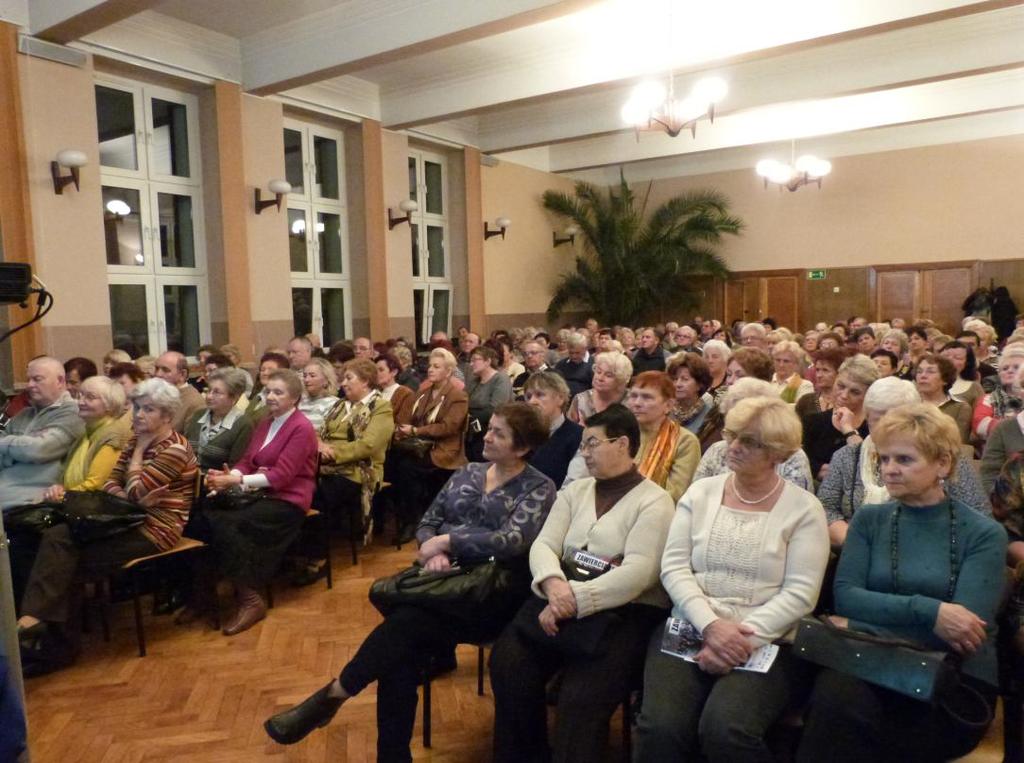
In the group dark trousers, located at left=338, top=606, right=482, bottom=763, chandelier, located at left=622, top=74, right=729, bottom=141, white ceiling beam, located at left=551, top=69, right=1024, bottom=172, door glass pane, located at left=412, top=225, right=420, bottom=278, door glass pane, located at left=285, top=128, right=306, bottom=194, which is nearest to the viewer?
dark trousers, located at left=338, top=606, right=482, bottom=763

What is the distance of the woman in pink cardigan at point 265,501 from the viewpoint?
12.4 feet

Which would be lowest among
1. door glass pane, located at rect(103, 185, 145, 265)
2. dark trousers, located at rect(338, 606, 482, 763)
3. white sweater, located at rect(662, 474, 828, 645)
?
dark trousers, located at rect(338, 606, 482, 763)

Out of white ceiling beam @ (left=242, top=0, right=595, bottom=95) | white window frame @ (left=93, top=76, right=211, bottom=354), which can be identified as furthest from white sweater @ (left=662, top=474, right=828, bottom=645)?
white window frame @ (left=93, top=76, right=211, bottom=354)

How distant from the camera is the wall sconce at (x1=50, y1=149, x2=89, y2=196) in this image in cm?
645

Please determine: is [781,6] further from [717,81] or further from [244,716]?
[244,716]

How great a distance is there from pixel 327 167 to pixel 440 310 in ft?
9.36

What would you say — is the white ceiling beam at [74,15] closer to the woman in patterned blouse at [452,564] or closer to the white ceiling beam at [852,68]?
the white ceiling beam at [852,68]

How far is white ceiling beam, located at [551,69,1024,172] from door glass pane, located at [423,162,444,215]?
2.84m

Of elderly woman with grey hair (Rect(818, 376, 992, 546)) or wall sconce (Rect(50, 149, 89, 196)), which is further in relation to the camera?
wall sconce (Rect(50, 149, 89, 196))

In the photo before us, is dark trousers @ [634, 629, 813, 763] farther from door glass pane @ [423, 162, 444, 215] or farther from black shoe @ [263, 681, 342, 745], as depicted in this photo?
door glass pane @ [423, 162, 444, 215]

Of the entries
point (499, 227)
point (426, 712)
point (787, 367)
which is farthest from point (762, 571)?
point (499, 227)

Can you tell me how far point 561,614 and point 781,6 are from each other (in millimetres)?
6453

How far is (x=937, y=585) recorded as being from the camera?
204 cm

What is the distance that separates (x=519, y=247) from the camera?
1282 cm
